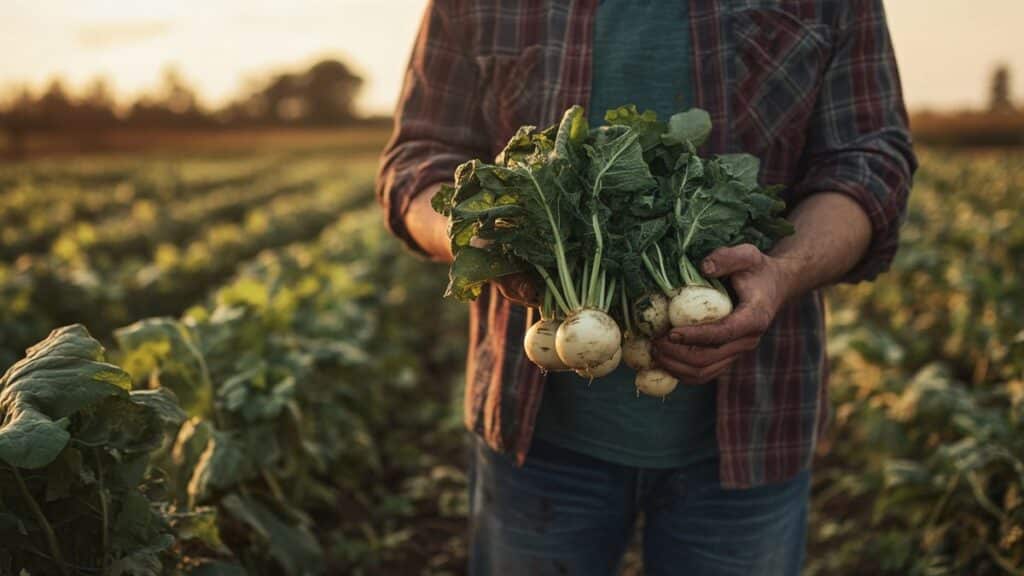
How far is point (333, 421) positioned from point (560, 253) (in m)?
2.91

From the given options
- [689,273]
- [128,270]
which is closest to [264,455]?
[689,273]

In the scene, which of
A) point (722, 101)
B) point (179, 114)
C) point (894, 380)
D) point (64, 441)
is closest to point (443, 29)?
point (722, 101)

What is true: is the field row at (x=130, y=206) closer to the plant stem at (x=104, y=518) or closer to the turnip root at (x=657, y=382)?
the plant stem at (x=104, y=518)

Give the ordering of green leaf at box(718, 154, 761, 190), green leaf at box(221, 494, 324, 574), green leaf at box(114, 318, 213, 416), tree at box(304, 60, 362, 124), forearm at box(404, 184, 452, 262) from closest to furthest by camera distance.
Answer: green leaf at box(718, 154, 761, 190) → forearm at box(404, 184, 452, 262) → green leaf at box(221, 494, 324, 574) → green leaf at box(114, 318, 213, 416) → tree at box(304, 60, 362, 124)

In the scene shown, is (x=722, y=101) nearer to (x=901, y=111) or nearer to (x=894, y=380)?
(x=901, y=111)

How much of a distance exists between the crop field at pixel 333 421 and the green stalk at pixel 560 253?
3.28 ft

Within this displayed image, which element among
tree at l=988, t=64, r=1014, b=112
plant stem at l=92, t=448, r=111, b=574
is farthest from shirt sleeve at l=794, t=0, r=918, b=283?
tree at l=988, t=64, r=1014, b=112

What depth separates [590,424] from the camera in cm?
206

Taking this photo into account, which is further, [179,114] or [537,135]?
[179,114]

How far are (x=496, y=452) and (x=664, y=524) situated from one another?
45 cm

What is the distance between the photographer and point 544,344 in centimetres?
177

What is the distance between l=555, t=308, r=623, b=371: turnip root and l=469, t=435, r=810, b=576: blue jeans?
0.50m

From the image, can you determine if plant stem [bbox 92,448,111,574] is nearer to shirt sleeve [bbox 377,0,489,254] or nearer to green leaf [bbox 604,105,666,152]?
shirt sleeve [bbox 377,0,489,254]

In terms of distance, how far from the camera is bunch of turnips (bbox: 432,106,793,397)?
1717 mm
